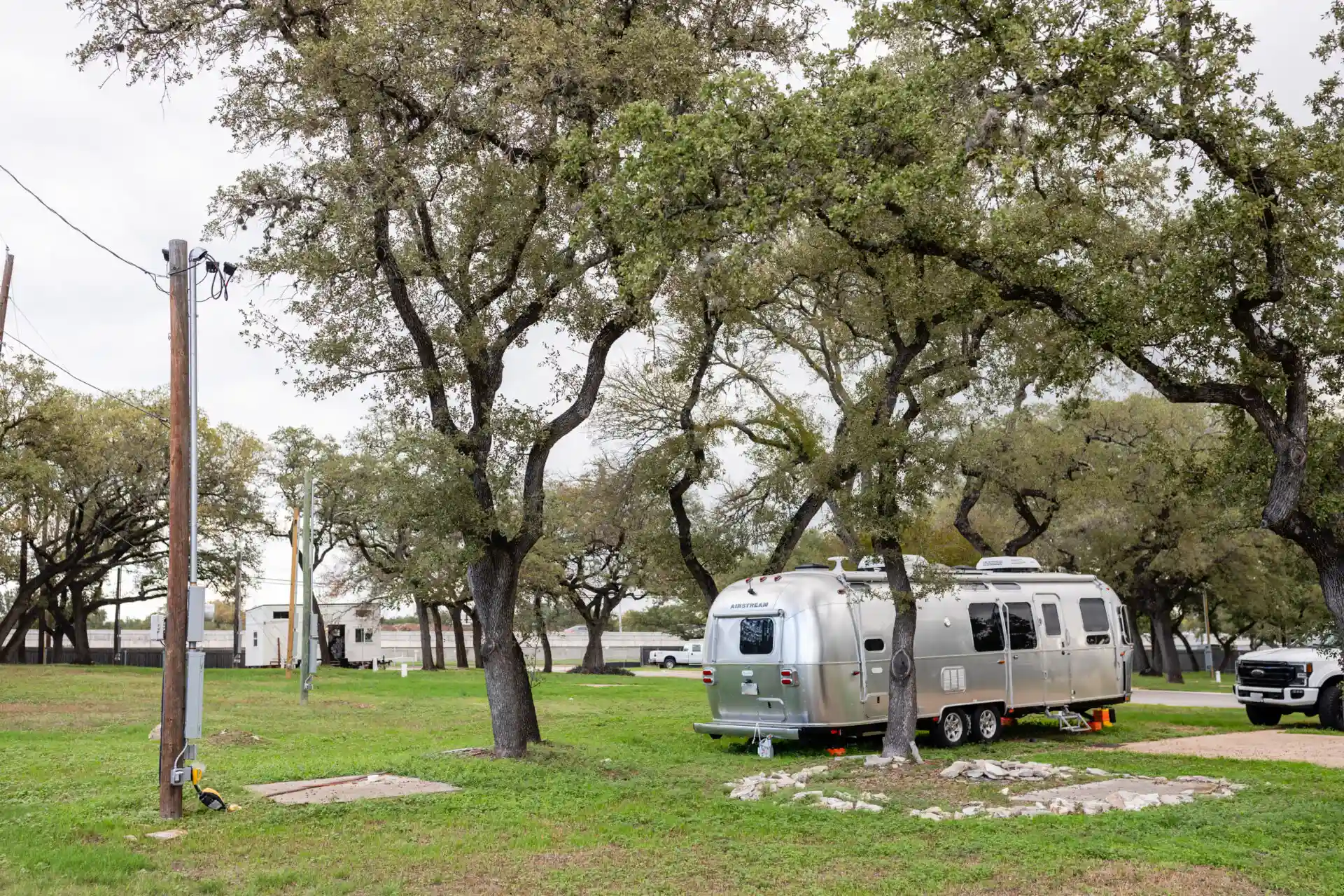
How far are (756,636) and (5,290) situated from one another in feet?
44.2

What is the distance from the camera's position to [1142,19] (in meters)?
10.2

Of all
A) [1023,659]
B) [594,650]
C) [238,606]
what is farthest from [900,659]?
[238,606]

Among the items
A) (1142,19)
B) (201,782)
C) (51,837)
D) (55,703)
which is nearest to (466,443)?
(201,782)

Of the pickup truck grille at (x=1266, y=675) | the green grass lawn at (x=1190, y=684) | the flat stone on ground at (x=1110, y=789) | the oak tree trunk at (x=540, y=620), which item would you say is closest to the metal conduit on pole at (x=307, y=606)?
the oak tree trunk at (x=540, y=620)

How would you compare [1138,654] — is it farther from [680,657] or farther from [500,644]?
[500,644]

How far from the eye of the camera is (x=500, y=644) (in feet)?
51.4

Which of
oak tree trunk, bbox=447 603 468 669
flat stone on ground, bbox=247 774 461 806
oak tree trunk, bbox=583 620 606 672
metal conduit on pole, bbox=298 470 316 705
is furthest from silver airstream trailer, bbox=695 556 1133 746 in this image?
oak tree trunk, bbox=583 620 606 672

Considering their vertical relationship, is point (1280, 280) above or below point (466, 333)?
below

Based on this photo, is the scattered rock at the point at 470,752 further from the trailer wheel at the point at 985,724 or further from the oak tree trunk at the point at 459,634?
the oak tree trunk at the point at 459,634

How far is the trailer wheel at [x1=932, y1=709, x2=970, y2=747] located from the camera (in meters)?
17.2

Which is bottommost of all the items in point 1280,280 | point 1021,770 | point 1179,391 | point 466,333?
point 1021,770

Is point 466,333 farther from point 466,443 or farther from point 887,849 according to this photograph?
point 887,849

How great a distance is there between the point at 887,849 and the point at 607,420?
14152mm

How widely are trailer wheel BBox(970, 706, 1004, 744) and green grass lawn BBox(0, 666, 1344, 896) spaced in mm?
261
